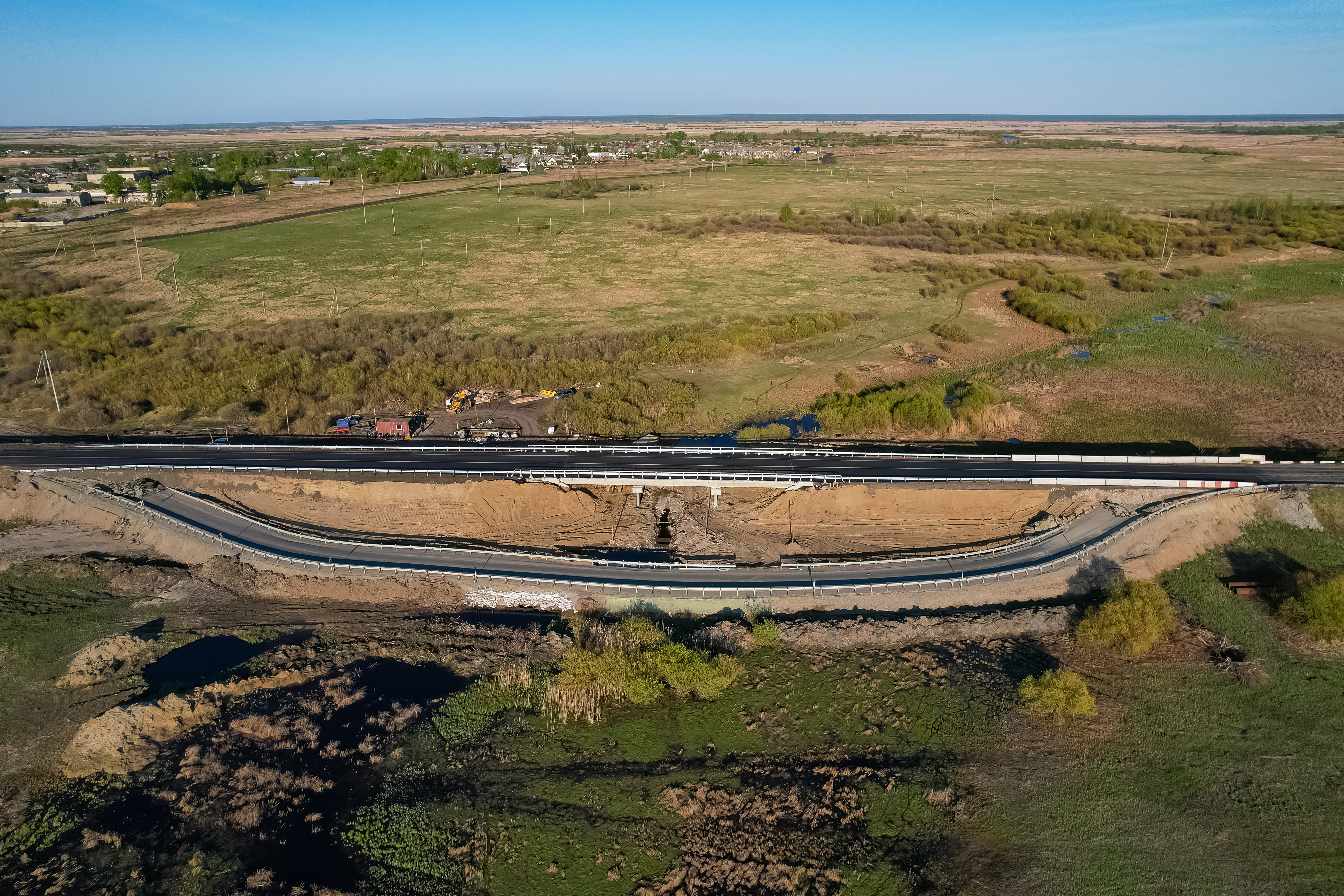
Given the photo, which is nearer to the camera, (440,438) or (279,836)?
(279,836)

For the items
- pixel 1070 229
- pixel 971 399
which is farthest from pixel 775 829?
pixel 1070 229

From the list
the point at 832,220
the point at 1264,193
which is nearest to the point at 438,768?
the point at 832,220

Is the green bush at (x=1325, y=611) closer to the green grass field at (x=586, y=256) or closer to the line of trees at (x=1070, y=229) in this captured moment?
the green grass field at (x=586, y=256)

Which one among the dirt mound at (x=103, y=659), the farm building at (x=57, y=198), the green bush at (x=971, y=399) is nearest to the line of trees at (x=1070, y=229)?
the green bush at (x=971, y=399)

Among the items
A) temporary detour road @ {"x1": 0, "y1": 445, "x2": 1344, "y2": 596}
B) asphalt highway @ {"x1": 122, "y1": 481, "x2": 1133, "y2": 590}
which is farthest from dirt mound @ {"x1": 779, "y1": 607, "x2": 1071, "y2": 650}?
asphalt highway @ {"x1": 122, "y1": 481, "x2": 1133, "y2": 590}

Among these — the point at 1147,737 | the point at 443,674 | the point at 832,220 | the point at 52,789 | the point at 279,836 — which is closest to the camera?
the point at 279,836

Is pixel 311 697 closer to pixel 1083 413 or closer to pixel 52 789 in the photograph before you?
pixel 52 789

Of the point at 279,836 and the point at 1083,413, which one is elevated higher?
the point at 1083,413
